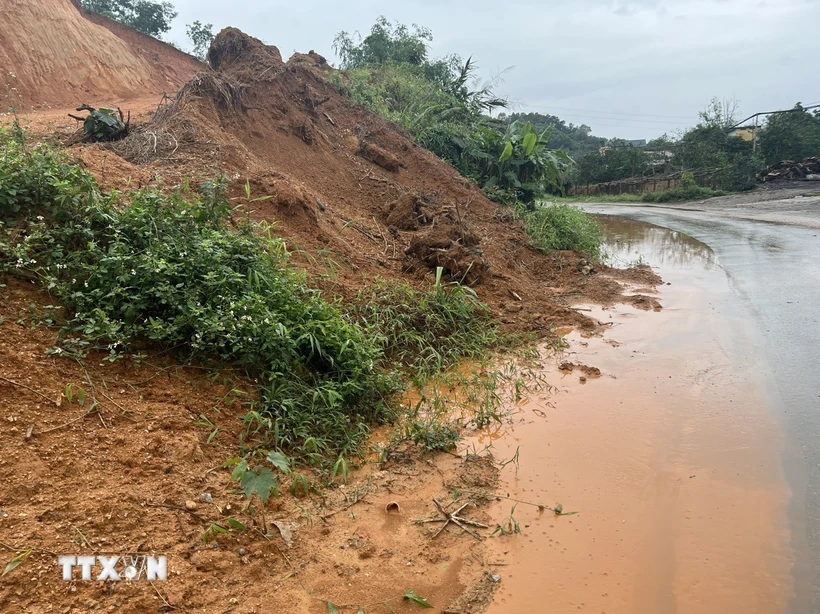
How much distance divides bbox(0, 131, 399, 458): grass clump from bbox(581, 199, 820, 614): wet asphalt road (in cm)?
242

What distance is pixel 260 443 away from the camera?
316cm

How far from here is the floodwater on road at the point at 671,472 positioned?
7.88ft

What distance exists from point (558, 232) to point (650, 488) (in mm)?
7997

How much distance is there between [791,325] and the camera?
5695 millimetres

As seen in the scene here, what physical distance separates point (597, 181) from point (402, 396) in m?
34.2

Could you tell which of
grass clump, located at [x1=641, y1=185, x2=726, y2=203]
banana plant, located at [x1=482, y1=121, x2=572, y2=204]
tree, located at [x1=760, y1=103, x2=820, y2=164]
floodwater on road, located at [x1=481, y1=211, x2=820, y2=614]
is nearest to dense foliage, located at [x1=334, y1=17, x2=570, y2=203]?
banana plant, located at [x1=482, y1=121, x2=572, y2=204]

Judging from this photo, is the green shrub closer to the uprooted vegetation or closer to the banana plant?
the uprooted vegetation

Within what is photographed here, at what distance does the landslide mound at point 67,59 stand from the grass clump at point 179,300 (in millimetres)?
11271

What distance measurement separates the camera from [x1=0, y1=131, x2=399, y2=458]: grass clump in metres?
3.32

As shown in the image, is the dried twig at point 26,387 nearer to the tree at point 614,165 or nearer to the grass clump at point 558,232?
the grass clump at point 558,232

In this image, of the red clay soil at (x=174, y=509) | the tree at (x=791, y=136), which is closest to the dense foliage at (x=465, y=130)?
the red clay soil at (x=174, y=509)

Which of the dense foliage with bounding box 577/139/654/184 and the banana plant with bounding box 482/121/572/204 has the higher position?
the dense foliage with bounding box 577/139/654/184

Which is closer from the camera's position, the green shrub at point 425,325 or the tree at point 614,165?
the green shrub at point 425,325

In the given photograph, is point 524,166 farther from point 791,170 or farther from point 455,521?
→ point 791,170
